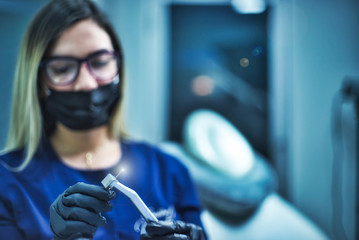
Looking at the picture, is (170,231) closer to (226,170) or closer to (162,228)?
(162,228)

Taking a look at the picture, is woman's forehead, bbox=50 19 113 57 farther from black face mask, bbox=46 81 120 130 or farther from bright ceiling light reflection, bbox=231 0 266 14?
bright ceiling light reflection, bbox=231 0 266 14

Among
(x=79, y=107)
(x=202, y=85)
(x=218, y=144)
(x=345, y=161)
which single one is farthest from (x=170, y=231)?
(x=202, y=85)

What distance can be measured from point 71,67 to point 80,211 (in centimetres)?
22

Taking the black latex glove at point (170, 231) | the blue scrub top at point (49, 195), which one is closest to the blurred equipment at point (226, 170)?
the blue scrub top at point (49, 195)

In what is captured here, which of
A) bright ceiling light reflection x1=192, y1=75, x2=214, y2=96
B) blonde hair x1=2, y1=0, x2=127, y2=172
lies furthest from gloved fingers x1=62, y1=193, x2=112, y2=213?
bright ceiling light reflection x1=192, y1=75, x2=214, y2=96

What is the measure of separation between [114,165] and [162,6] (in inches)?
29.2

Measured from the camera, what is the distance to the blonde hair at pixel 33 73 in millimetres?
446

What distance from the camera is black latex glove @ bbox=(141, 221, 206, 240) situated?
0.36 meters

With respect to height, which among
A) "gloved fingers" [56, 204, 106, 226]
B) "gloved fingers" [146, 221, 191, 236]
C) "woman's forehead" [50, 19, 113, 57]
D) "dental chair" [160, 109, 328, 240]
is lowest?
"dental chair" [160, 109, 328, 240]

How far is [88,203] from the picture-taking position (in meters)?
0.34

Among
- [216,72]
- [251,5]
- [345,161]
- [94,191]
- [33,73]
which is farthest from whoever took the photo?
[216,72]

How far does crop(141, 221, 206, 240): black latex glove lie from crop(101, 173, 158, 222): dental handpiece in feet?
0.04

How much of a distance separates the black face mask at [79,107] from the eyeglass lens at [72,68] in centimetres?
3

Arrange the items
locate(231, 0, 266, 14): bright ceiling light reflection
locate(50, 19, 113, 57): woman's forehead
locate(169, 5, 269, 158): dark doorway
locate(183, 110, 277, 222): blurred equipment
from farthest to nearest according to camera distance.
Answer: locate(169, 5, 269, 158): dark doorway → locate(183, 110, 277, 222): blurred equipment → locate(231, 0, 266, 14): bright ceiling light reflection → locate(50, 19, 113, 57): woman's forehead
